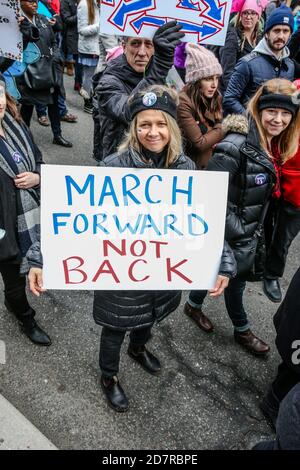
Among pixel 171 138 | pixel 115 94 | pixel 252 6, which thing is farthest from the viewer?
pixel 252 6

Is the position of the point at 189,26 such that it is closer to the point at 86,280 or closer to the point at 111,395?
the point at 86,280

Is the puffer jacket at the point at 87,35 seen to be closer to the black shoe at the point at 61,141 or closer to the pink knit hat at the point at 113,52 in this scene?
the black shoe at the point at 61,141

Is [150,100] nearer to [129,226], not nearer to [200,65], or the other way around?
[129,226]

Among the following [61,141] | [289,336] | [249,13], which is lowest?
[61,141]

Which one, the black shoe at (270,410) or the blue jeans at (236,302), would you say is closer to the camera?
the black shoe at (270,410)

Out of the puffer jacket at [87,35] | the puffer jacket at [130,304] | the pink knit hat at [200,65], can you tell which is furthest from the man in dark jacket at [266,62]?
the puffer jacket at [87,35]

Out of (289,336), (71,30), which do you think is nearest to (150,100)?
(289,336)

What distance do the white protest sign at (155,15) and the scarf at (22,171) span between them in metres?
0.76

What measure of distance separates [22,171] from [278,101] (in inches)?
57.5

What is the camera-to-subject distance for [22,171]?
2219 millimetres

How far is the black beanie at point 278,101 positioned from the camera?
2.28 m
